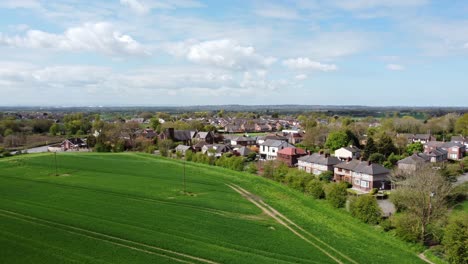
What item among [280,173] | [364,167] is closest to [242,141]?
[280,173]

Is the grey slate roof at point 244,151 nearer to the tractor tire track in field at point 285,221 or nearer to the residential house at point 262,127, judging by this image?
the tractor tire track in field at point 285,221

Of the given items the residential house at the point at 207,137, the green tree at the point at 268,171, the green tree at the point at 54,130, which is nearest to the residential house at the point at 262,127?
the residential house at the point at 207,137

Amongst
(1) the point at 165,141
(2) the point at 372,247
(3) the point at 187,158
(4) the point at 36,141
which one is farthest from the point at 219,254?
(4) the point at 36,141

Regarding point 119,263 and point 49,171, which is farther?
point 49,171

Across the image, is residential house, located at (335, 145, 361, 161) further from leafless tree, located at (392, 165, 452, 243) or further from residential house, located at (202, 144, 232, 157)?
leafless tree, located at (392, 165, 452, 243)

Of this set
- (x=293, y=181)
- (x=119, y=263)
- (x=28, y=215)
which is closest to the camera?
(x=119, y=263)

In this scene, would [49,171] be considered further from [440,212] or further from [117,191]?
[440,212]
